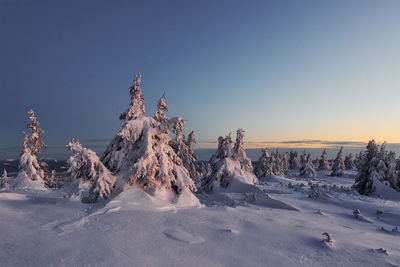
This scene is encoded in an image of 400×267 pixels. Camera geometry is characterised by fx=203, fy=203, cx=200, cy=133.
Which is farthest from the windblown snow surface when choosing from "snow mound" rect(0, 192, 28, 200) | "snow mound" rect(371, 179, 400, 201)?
"snow mound" rect(371, 179, 400, 201)

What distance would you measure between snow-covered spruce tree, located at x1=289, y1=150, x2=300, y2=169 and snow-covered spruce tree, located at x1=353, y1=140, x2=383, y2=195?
61.1m

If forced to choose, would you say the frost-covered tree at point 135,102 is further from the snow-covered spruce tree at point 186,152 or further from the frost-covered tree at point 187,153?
the frost-covered tree at point 187,153

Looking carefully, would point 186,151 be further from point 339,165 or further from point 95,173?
point 339,165

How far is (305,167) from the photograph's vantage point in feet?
176

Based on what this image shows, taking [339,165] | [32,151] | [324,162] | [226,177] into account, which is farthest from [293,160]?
[32,151]

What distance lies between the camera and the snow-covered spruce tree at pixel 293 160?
88.4 m

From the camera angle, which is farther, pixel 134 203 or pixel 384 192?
pixel 384 192

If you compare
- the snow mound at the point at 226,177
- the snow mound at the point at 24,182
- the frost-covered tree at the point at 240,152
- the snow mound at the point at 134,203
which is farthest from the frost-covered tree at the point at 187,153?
the snow mound at the point at 24,182

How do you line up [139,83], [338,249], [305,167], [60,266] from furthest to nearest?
[305,167] < [139,83] < [338,249] < [60,266]

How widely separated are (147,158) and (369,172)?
31248 mm

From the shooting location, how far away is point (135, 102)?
444 inches

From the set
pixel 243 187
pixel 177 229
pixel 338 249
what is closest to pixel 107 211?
pixel 177 229

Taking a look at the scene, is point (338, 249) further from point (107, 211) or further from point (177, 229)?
point (107, 211)

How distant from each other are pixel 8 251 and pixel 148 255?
2901 millimetres
